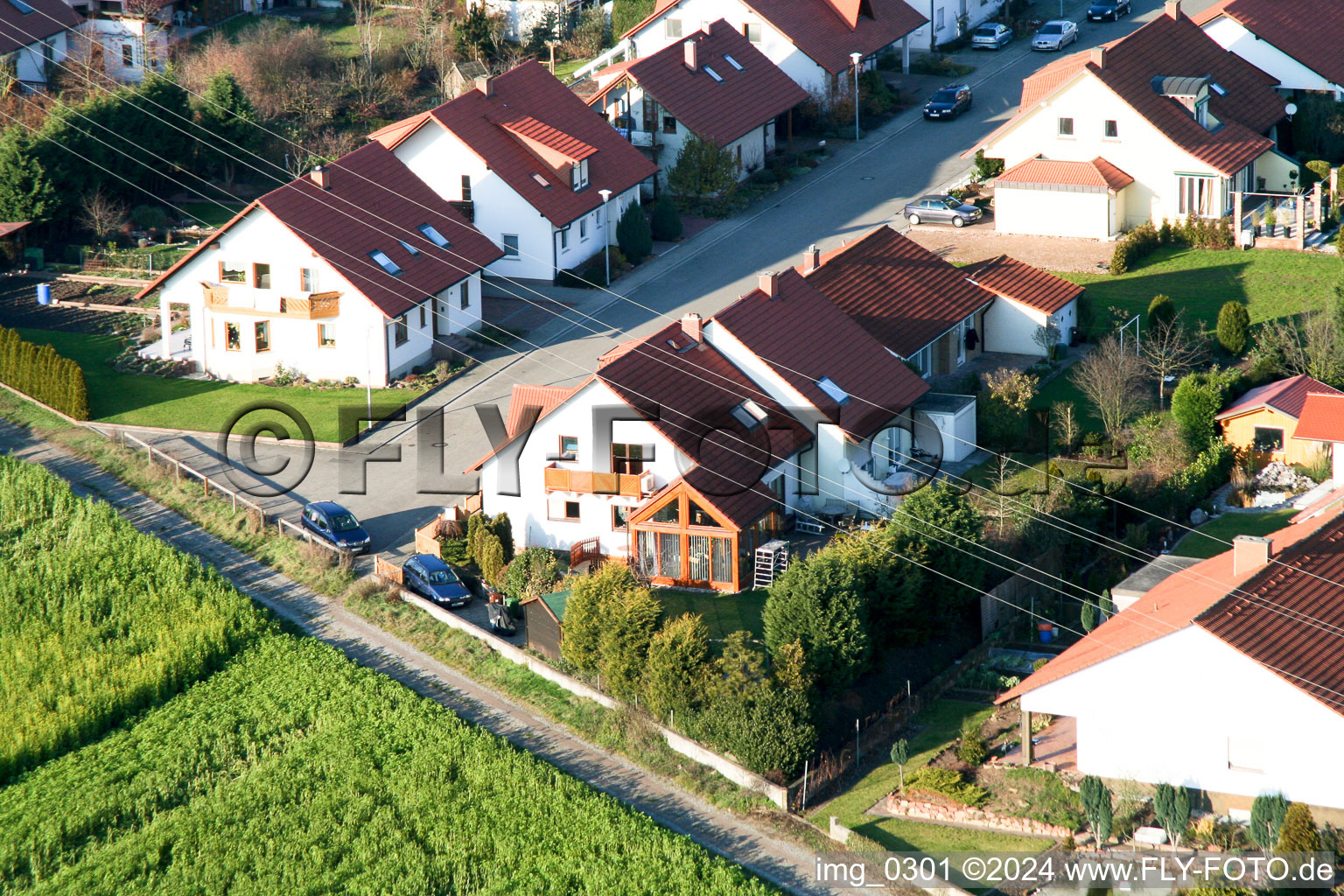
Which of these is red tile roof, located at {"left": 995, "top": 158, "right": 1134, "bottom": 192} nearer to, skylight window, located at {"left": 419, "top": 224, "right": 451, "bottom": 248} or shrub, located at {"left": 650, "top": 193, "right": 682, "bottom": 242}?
shrub, located at {"left": 650, "top": 193, "right": 682, "bottom": 242}

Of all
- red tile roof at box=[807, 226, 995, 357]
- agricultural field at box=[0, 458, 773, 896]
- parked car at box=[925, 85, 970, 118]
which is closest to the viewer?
agricultural field at box=[0, 458, 773, 896]

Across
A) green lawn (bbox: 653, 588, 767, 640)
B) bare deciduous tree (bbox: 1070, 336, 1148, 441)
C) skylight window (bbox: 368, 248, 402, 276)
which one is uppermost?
skylight window (bbox: 368, 248, 402, 276)

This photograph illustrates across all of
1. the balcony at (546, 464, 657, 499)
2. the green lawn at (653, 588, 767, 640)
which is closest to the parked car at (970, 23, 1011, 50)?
the balcony at (546, 464, 657, 499)

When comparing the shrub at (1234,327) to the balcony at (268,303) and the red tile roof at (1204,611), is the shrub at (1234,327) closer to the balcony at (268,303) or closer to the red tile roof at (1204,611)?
the red tile roof at (1204,611)

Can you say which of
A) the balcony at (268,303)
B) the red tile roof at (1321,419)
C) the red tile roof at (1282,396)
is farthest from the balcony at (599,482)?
the red tile roof at (1321,419)

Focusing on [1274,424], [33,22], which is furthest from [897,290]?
[33,22]

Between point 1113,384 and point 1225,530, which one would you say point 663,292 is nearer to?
point 1113,384
